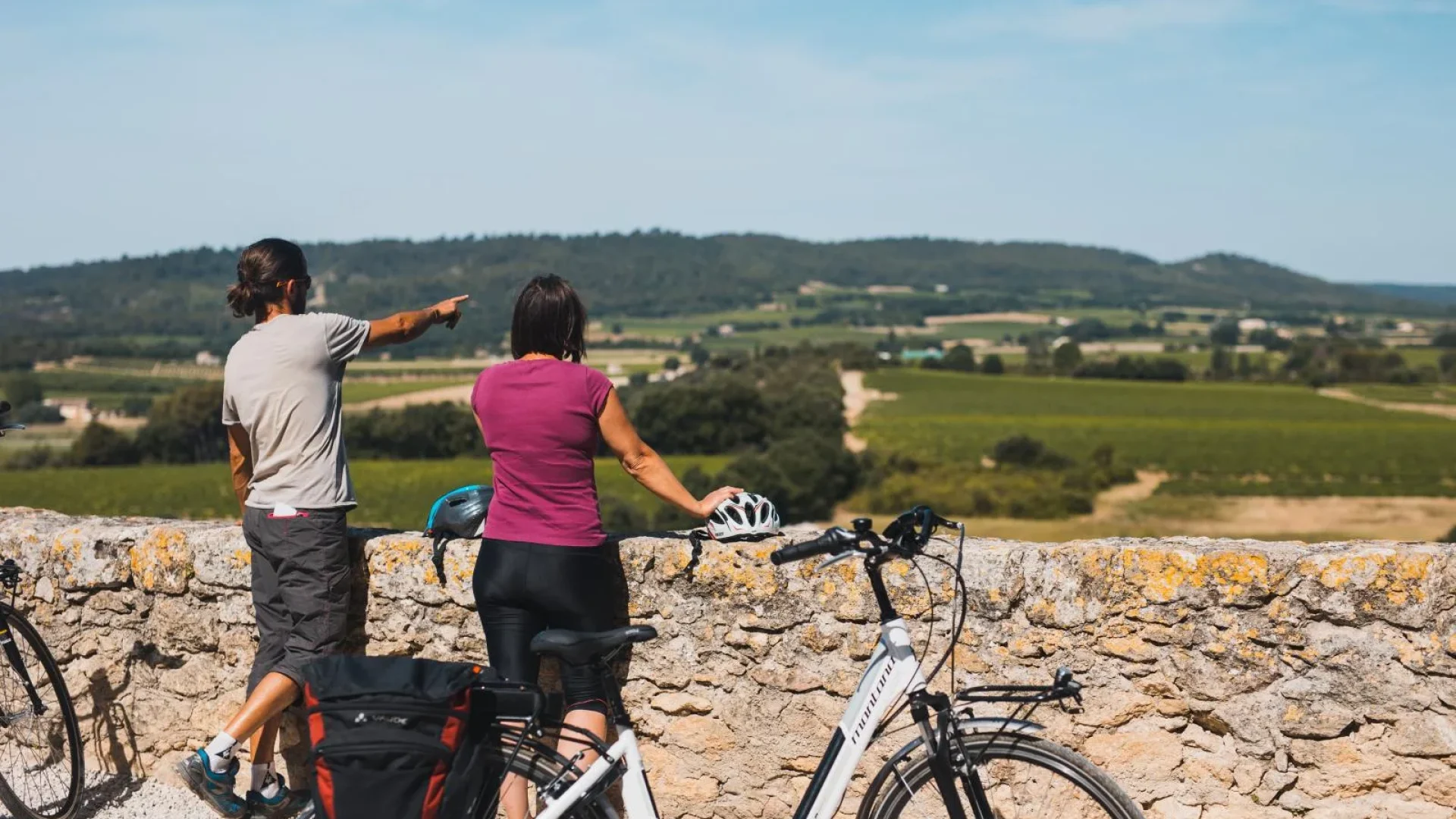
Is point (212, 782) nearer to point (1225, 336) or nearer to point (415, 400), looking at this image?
point (415, 400)

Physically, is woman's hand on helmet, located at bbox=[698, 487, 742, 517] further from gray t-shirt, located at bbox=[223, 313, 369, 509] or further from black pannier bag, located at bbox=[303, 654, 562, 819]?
gray t-shirt, located at bbox=[223, 313, 369, 509]

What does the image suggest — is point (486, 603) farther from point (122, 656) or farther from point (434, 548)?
point (122, 656)

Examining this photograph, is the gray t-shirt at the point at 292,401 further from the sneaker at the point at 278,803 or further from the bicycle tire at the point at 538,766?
the bicycle tire at the point at 538,766

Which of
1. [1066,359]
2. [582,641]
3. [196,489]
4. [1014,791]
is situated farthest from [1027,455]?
[582,641]

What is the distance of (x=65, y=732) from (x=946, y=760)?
3202 millimetres

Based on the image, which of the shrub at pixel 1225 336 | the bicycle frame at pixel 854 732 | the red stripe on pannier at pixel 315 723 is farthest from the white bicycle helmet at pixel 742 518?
the shrub at pixel 1225 336

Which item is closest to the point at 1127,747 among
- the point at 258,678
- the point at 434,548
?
the point at 434,548

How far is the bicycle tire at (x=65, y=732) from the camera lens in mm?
4285

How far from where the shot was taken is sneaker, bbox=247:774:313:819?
4023 mm

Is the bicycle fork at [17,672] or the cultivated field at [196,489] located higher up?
the bicycle fork at [17,672]

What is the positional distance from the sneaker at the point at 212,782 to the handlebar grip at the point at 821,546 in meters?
1.90

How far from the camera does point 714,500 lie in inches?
151

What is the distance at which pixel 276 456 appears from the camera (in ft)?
12.6

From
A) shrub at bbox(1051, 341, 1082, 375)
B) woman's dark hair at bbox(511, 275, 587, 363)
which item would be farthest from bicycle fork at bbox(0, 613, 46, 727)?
shrub at bbox(1051, 341, 1082, 375)
